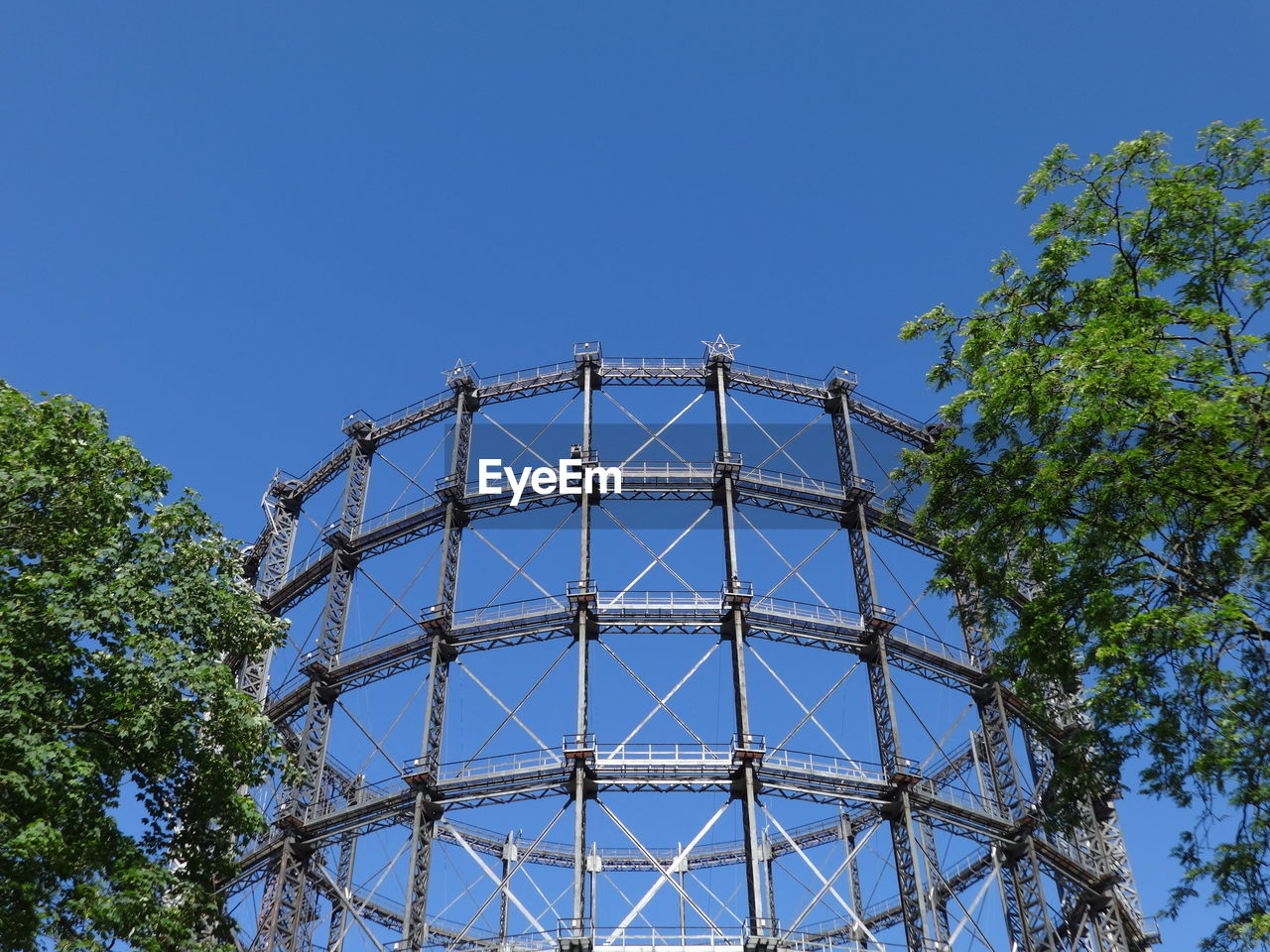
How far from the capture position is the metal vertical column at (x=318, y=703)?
29.9 m

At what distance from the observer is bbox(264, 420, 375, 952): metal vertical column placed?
29.9m

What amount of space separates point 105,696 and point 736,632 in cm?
1770

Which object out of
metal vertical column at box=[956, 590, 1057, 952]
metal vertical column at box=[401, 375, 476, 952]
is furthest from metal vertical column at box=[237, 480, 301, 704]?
metal vertical column at box=[956, 590, 1057, 952]

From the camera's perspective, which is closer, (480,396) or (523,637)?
(523,637)

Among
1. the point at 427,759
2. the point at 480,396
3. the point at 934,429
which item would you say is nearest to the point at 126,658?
the point at 427,759

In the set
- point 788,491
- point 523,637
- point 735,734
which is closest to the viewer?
point 735,734

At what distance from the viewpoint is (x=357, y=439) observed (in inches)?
1513

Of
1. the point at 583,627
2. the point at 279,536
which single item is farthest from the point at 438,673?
the point at 279,536

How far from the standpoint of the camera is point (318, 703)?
3353cm

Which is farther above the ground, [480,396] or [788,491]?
[480,396]

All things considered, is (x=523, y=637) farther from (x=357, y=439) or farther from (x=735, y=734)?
(x=357, y=439)

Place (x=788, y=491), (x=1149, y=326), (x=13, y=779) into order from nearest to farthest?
(x=13, y=779), (x=1149, y=326), (x=788, y=491)

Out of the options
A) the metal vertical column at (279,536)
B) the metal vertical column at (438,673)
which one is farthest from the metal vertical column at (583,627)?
the metal vertical column at (279,536)

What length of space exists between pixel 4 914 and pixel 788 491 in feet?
80.7
